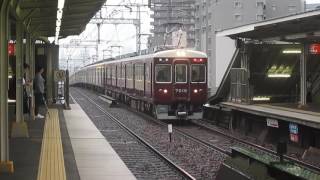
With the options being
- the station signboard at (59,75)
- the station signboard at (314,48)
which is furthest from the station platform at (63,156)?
the station signboard at (59,75)

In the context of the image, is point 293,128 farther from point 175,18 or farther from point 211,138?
point 175,18

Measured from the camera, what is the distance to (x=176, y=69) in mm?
21172

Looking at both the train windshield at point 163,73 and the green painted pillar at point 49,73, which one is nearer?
the train windshield at point 163,73

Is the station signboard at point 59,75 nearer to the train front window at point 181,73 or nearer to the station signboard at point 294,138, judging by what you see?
the train front window at point 181,73

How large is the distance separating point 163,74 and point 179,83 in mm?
649

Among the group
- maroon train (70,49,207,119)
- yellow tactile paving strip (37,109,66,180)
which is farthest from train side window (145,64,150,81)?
yellow tactile paving strip (37,109,66,180)

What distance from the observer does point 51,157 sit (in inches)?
425

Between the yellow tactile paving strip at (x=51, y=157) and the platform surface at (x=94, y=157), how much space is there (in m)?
0.39

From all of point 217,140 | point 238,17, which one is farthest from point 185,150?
point 238,17

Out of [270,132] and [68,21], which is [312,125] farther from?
[68,21]

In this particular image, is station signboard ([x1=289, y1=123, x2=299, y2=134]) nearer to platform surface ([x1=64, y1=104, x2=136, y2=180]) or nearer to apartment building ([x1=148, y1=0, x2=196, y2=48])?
platform surface ([x1=64, y1=104, x2=136, y2=180])

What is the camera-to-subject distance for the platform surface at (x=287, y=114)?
41.8 feet

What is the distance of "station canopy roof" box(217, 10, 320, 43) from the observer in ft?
42.8

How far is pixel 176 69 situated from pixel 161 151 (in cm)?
730
